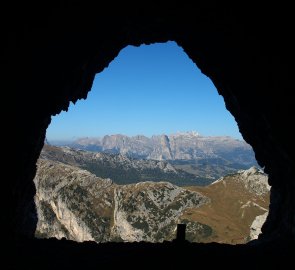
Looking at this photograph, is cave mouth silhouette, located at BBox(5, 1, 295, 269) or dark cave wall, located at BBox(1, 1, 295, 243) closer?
cave mouth silhouette, located at BBox(5, 1, 295, 269)

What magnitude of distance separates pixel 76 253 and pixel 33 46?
524 inches

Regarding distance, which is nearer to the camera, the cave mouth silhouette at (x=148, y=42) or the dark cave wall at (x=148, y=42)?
the cave mouth silhouette at (x=148, y=42)

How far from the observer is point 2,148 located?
79.9ft

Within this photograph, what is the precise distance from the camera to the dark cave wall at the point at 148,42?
2139 cm

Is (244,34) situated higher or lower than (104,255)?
higher

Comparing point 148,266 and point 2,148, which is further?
point 2,148

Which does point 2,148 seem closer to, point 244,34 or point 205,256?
point 205,256

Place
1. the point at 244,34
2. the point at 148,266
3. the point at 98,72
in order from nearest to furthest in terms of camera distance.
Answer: the point at 148,266 → the point at 244,34 → the point at 98,72

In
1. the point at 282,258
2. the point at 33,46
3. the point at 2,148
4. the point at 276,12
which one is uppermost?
the point at 276,12

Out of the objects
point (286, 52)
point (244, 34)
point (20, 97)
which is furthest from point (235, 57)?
point (20, 97)

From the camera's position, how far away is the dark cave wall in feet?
70.2

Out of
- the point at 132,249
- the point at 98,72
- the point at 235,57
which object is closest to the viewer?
the point at 132,249

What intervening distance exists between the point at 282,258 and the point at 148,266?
764cm

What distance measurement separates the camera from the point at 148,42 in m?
38.1
